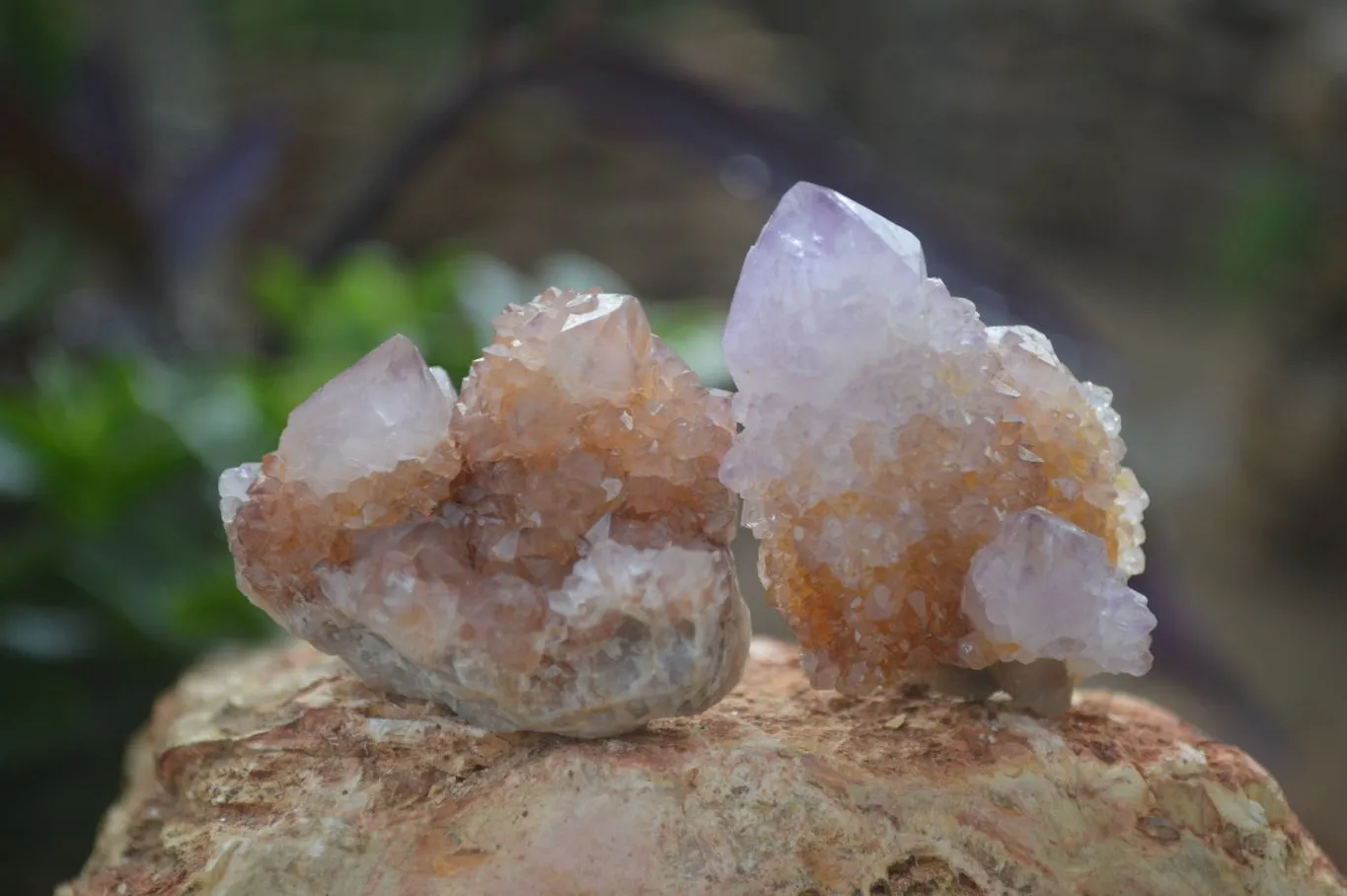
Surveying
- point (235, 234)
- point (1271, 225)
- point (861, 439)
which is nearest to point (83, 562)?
point (861, 439)

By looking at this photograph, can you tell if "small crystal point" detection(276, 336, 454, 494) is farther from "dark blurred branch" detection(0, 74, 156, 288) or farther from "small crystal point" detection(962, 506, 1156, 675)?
"dark blurred branch" detection(0, 74, 156, 288)

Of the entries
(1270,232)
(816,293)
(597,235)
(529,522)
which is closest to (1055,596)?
(816,293)

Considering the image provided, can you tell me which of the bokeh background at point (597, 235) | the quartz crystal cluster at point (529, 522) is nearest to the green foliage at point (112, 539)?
the bokeh background at point (597, 235)

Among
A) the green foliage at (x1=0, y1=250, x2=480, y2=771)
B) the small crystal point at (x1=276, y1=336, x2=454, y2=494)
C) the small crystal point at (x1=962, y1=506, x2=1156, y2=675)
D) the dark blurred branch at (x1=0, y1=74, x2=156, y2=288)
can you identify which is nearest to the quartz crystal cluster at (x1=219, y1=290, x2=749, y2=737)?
the small crystal point at (x1=276, y1=336, x2=454, y2=494)

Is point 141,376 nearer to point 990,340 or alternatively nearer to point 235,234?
point 990,340

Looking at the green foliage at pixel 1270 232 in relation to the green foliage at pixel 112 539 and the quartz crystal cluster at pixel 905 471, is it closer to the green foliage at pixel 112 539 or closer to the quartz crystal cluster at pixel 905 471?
the green foliage at pixel 112 539

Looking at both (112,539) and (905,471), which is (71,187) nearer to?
(112,539)
